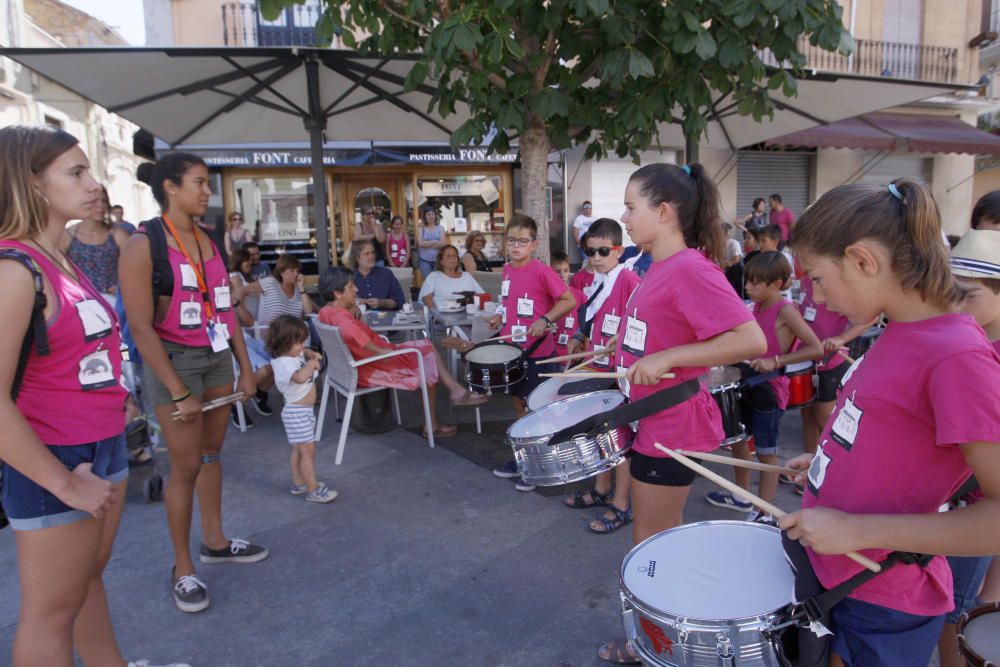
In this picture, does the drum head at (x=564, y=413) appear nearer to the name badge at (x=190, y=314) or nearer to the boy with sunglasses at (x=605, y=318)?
the boy with sunglasses at (x=605, y=318)

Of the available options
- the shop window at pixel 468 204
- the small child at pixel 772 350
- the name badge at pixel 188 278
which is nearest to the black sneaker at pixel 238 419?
the name badge at pixel 188 278

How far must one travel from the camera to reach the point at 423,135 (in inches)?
297

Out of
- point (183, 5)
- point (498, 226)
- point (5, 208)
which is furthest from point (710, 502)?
point (183, 5)

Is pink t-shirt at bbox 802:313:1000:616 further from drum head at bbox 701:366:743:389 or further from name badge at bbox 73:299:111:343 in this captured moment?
name badge at bbox 73:299:111:343

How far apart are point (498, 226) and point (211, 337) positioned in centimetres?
1104

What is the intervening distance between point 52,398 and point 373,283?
517 cm

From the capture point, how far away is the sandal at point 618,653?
2.43 m

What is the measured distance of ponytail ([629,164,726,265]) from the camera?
2104 millimetres

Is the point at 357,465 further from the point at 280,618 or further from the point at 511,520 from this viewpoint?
the point at 280,618

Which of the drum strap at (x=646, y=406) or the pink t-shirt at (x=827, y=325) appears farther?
the pink t-shirt at (x=827, y=325)

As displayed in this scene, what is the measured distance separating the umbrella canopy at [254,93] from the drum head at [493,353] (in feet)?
6.88

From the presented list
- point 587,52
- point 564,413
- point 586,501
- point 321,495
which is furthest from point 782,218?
point 564,413

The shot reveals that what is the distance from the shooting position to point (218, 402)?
2807mm

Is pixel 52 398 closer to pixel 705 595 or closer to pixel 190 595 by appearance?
pixel 190 595
